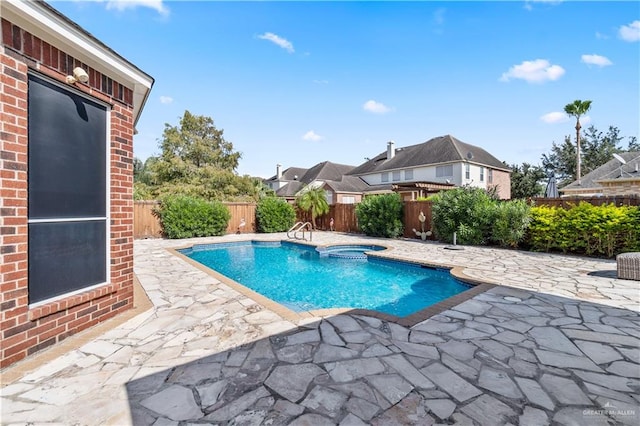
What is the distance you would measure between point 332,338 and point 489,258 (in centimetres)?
727

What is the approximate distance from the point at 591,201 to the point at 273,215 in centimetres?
1447

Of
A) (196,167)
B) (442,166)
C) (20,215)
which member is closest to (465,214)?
(20,215)

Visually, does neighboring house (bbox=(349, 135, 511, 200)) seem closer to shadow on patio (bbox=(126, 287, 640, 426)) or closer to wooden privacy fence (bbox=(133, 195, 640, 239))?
wooden privacy fence (bbox=(133, 195, 640, 239))

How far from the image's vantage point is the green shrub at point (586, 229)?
806 centimetres

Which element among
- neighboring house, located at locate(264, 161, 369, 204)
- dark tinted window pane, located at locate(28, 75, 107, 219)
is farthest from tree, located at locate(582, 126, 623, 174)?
dark tinted window pane, located at locate(28, 75, 107, 219)

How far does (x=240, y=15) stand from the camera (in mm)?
8945

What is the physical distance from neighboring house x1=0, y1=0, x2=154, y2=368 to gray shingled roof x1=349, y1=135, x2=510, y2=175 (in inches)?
963

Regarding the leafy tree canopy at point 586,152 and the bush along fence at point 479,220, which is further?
the leafy tree canopy at point 586,152

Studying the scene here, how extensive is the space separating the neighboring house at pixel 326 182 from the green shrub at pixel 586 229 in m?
16.5

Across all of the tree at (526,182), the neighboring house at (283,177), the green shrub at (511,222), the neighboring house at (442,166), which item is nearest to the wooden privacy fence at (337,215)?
the green shrub at (511,222)

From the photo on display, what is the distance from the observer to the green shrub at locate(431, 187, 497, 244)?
11047 millimetres

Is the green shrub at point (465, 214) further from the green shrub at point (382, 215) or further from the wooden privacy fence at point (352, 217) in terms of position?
the green shrub at point (382, 215)

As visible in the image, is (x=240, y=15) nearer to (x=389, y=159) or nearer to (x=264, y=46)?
(x=264, y=46)

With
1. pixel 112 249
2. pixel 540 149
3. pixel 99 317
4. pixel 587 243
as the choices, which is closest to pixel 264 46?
pixel 112 249
